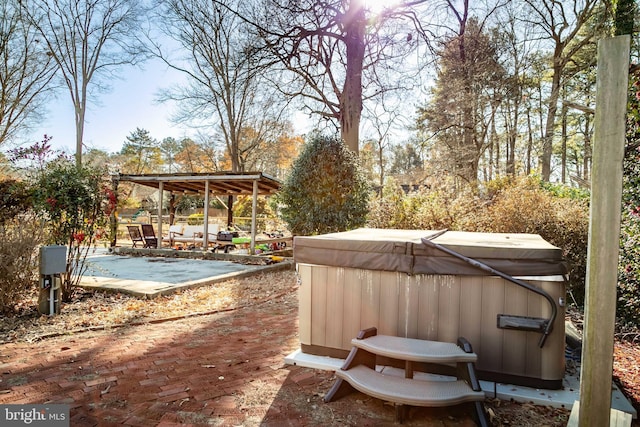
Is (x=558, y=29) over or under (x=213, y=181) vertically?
over

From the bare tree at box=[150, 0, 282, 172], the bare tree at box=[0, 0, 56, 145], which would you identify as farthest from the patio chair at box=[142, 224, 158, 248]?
the bare tree at box=[0, 0, 56, 145]

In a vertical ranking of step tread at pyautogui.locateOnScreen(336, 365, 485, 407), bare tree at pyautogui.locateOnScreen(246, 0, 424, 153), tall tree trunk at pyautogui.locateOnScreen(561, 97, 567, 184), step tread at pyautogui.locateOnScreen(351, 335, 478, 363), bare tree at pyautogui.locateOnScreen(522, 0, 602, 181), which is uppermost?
bare tree at pyautogui.locateOnScreen(522, 0, 602, 181)

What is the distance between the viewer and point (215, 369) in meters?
3.14

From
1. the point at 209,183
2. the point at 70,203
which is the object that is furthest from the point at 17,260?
the point at 209,183

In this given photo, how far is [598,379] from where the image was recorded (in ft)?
5.99

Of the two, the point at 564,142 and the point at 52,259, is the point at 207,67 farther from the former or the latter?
the point at 564,142

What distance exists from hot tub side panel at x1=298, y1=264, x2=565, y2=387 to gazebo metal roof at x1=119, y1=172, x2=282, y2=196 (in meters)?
7.33

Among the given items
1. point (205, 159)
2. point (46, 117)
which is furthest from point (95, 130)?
point (205, 159)

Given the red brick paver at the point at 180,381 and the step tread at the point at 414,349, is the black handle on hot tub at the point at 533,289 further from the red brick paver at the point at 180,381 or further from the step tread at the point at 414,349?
the red brick paver at the point at 180,381

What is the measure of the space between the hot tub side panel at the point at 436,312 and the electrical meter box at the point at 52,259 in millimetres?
3424

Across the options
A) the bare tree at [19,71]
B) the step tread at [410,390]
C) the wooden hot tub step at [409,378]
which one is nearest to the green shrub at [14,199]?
the wooden hot tub step at [409,378]

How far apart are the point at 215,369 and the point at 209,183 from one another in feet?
34.4

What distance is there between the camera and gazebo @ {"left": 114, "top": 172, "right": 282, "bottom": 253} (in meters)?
11.3

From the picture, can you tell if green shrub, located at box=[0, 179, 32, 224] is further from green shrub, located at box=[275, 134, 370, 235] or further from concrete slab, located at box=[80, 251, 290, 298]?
green shrub, located at box=[275, 134, 370, 235]
